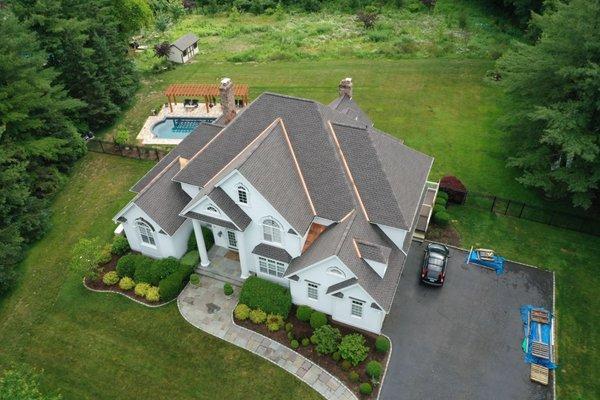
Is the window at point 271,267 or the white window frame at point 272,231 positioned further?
the window at point 271,267

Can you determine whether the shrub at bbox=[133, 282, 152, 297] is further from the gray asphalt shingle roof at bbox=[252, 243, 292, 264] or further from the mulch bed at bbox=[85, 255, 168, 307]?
the gray asphalt shingle roof at bbox=[252, 243, 292, 264]

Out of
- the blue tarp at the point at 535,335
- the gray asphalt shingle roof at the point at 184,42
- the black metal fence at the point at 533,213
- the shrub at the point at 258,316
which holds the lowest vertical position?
the blue tarp at the point at 535,335

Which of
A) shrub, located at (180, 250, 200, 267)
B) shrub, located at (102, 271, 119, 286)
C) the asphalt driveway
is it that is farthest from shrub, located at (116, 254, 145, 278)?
the asphalt driveway

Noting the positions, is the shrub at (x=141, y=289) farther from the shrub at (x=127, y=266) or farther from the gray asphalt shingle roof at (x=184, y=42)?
the gray asphalt shingle roof at (x=184, y=42)

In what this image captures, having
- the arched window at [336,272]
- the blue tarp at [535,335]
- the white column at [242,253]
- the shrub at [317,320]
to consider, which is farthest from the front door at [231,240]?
the blue tarp at [535,335]

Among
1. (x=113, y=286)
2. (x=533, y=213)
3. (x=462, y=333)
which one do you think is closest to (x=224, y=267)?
(x=113, y=286)

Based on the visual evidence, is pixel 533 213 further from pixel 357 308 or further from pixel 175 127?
pixel 175 127

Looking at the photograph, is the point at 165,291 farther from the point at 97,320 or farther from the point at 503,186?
the point at 503,186
